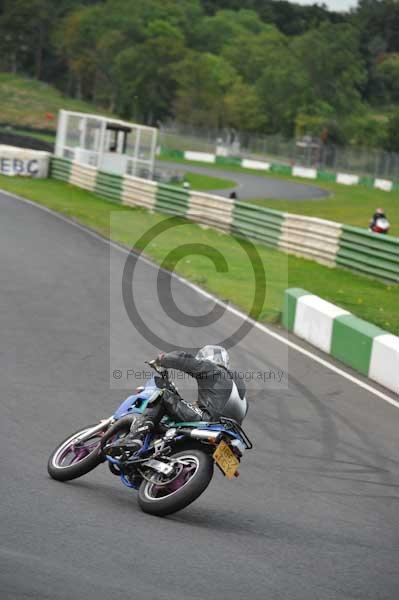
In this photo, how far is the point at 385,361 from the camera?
41.9 feet

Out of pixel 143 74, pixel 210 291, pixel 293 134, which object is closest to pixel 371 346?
pixel 210 291

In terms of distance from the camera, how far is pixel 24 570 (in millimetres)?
5480

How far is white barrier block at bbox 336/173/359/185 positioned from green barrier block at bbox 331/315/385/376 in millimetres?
52835

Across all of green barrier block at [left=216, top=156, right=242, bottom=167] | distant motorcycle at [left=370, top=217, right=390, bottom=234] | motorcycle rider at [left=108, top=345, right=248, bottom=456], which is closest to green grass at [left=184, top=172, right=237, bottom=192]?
green barrier block at [left=216, top=156, right=242, bottom=167]

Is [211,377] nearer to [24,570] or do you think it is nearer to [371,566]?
[371,566]

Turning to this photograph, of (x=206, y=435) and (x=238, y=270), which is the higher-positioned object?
(x=206, y=435)

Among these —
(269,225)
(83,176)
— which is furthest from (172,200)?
(83,176)

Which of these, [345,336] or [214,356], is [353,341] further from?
[214,356]

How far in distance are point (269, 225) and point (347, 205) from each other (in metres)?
21.4

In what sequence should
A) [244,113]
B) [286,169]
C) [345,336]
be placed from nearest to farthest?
[345,336] → [286,169] → [244,113]

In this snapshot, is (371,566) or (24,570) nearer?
(24,570)

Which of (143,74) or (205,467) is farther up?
(143,74)

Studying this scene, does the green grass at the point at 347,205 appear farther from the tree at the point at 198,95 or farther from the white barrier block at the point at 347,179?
the tree at the point at 198,95

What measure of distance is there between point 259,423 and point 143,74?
10168cm
